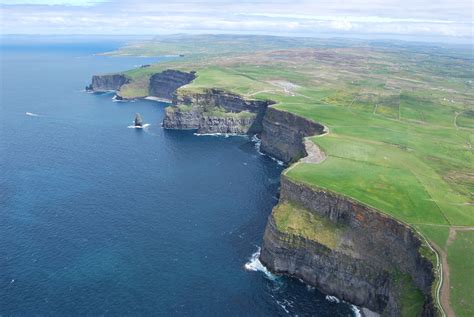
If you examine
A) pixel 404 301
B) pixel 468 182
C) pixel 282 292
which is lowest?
pixel 282 292

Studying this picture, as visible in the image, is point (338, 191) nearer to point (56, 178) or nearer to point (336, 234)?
point (336, 234)

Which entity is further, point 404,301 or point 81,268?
point 81,268

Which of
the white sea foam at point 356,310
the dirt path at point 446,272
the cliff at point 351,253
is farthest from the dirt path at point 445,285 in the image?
the white sea foam at point 356,310

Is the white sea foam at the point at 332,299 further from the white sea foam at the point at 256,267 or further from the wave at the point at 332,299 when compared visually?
the white sea foam at the point at 256,267

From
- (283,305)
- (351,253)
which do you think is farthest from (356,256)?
(283,305)

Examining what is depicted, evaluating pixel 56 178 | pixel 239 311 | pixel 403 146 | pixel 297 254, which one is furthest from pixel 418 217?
pixel 56 178

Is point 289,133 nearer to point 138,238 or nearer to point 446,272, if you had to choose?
point 138,238

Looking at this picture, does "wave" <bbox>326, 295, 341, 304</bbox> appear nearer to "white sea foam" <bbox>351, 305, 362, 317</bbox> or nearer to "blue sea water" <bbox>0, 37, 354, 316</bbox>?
"blue sea water" <bbox>0, 37, 354, 316</bbox>
